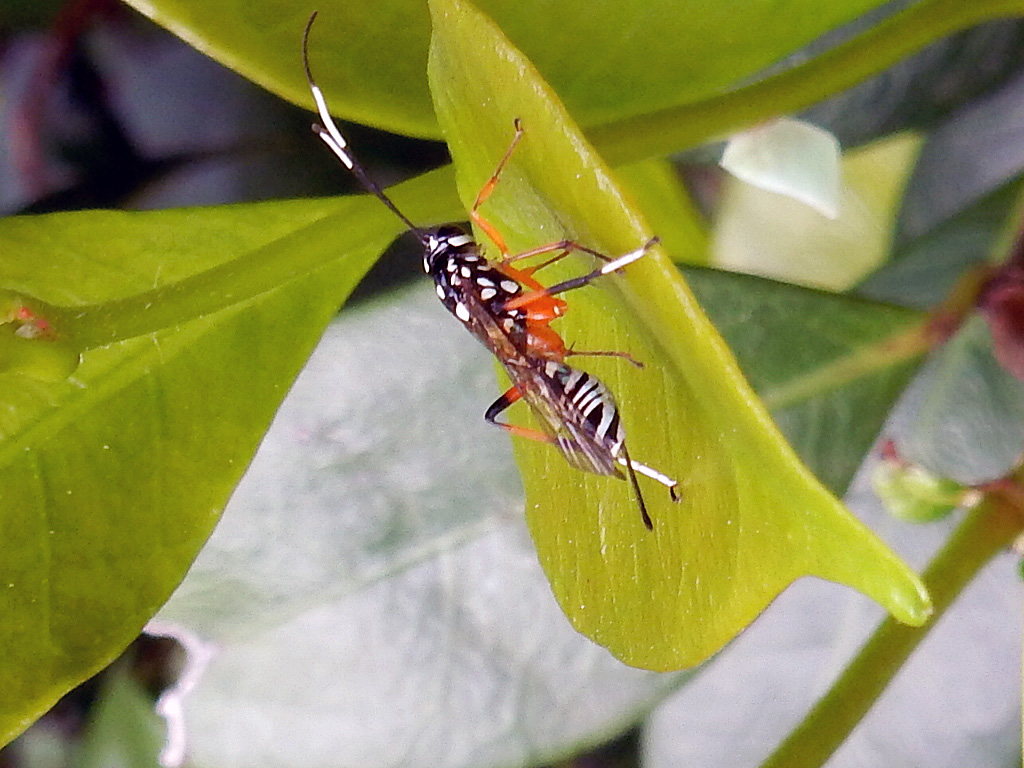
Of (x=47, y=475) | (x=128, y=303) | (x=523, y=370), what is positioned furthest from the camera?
(x=523, y=370)

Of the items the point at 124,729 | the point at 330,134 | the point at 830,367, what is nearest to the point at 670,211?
the point at 830,367

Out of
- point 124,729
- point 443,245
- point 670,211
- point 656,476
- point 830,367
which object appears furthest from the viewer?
point 124,729

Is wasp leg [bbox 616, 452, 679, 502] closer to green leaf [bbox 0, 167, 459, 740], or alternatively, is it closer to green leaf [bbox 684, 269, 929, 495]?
green leaf [bbox 0, 167, 459, 740]

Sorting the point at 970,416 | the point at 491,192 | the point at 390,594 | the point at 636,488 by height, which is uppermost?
the point at 491,192

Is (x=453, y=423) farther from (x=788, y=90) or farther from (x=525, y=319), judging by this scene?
(x=788, y=90)

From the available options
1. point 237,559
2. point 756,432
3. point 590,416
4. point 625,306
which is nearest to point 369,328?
point 237,559

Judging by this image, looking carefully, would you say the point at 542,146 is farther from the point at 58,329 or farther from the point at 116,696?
the point at 116,696
